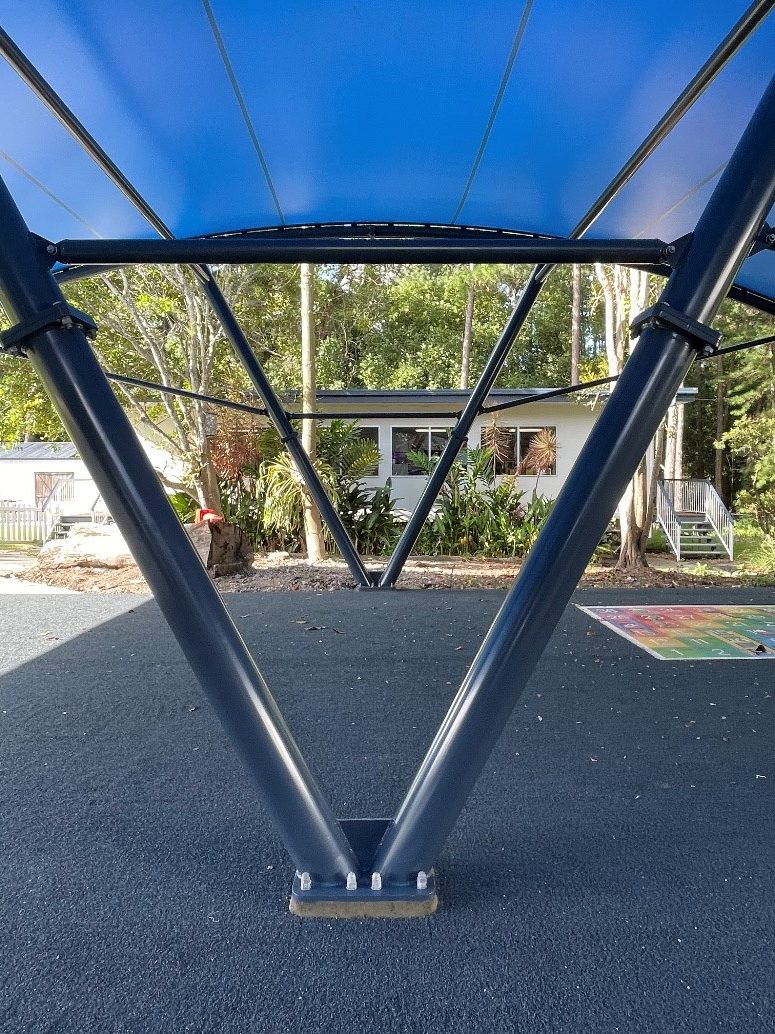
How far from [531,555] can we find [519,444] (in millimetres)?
13948

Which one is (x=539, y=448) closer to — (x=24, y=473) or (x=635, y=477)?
(x=635, y=477)

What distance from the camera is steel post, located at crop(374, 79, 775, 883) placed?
1572mm

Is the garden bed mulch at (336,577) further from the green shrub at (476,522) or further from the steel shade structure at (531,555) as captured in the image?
the steel shade structure at (531,555)

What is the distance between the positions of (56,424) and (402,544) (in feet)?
33.3

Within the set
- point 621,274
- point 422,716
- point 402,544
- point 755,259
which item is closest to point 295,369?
point 621,274

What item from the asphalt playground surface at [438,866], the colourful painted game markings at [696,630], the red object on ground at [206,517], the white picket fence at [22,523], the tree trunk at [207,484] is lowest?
the asphalt playground surface at [438,866]

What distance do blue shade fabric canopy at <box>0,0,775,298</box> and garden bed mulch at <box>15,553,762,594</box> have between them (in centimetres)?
428

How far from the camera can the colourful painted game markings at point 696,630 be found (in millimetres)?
4613

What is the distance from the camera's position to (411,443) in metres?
15.9

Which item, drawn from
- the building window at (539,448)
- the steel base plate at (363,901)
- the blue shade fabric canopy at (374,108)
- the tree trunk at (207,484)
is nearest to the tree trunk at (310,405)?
the tree trunk at (207,484)

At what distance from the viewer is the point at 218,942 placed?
1701 millimetres

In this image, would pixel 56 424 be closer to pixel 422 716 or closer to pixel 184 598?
pixel 422 716

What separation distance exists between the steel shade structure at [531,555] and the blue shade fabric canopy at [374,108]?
1.05 metres

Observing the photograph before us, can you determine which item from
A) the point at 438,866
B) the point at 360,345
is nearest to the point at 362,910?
the point at 438,866
